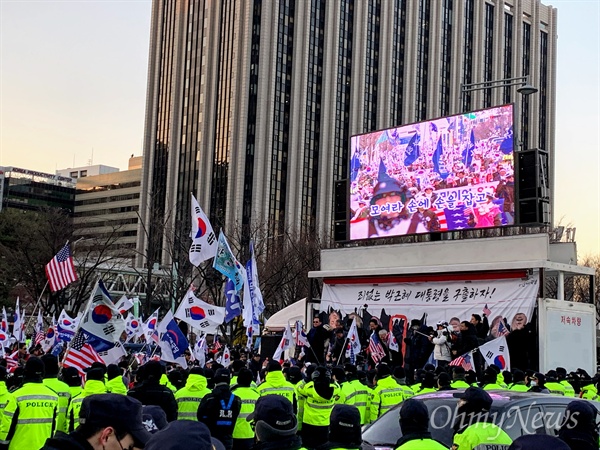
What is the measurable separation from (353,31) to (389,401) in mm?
90222

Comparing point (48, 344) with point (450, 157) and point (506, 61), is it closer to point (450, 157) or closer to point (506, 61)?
point (450, 157)

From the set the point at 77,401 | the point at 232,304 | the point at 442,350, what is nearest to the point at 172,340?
the point at 232,304

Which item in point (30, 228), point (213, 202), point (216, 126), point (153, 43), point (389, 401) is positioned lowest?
point (389, 401)

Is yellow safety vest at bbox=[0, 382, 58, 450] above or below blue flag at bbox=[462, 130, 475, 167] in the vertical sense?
below

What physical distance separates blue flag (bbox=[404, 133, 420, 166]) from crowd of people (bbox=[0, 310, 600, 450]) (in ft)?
42.0

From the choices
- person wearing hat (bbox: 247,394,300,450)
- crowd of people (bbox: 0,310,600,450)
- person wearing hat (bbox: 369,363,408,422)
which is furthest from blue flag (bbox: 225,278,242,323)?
person wearing hat (bbox: 247,394,300,450)

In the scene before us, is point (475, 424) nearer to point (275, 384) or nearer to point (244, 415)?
point (244, 415)

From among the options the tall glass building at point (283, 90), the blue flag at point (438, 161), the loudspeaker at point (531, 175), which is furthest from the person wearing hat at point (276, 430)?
the tall glass building at point (283, 90)

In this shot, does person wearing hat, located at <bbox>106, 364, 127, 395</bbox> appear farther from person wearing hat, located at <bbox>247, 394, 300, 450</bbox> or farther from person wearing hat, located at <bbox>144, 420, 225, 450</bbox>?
person wearing hat, located at <bbox>144, 420, 225, 450</bbox>

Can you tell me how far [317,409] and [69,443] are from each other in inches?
327

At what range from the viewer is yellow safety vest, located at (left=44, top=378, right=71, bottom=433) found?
33.1 ft

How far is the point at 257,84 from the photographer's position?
92938mm

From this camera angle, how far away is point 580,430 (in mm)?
6379

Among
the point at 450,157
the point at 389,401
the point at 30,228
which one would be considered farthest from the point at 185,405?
the point at 30,228
